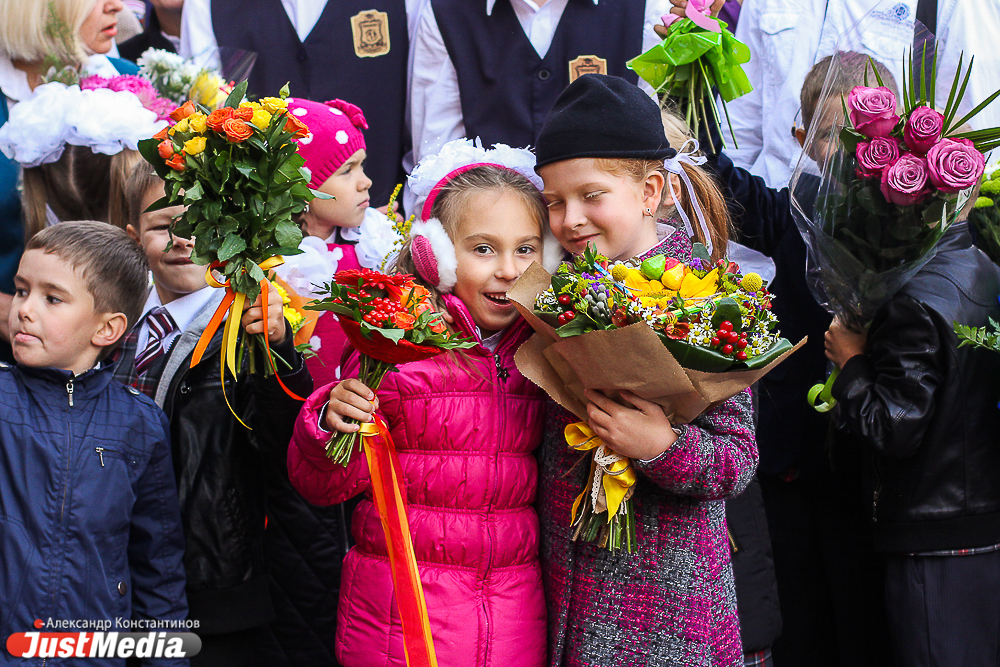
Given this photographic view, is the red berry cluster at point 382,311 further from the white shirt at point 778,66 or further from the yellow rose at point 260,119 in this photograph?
the white shirt at point 778,66

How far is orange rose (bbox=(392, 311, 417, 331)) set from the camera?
215cm

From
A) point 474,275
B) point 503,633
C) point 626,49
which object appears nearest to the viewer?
point 503,633

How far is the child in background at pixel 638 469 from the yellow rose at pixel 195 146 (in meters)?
0.90

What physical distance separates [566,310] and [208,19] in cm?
312

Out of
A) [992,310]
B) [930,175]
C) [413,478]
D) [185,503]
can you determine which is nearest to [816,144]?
[930,175]

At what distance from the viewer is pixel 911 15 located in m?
3.06

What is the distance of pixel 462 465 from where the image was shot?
2.43 metres

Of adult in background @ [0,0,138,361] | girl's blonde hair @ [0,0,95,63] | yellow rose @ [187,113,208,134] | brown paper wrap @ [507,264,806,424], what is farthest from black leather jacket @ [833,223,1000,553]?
girl's blonde hair @ [0,0,95,63]

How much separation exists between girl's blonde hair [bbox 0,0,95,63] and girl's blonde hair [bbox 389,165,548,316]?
186cm

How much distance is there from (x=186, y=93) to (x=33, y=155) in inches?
23.3

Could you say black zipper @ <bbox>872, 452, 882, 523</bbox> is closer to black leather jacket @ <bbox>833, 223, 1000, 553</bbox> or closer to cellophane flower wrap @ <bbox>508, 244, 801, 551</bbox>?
black leather jacket @ <bbox>833, 223, 1000, 553</bbox>

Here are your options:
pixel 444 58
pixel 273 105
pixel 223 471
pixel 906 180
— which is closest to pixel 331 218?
pixel 444 58

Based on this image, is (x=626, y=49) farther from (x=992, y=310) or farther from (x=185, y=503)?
(x=185, y=503)

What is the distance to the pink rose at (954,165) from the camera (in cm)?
253
